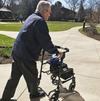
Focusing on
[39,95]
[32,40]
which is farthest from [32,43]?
[39,95]

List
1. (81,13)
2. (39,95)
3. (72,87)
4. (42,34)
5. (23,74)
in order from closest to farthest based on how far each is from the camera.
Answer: (42,34)
(23,74)
(39,95)
(72,87)
(81,13)

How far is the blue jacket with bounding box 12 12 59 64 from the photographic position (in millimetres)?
1787

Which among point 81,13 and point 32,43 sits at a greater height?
point 81,13

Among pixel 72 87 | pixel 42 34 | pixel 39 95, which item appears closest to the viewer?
pixel 42 34

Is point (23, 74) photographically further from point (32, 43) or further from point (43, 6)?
point (43, 6)

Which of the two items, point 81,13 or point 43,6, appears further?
point 81,13

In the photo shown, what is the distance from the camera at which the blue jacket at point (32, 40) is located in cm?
179

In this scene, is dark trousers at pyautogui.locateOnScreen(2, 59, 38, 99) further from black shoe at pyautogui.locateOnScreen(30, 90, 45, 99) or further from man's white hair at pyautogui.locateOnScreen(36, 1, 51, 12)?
man's white hair at pyautogui.locateOnScreen(36, 1, 51, 12)

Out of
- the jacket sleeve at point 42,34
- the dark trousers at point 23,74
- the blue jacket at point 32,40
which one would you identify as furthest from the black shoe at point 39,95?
the jacket sleeve at point 42,34

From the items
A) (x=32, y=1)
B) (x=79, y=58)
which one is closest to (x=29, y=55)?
A: (x=79, y=58)

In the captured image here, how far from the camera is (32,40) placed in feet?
6.08

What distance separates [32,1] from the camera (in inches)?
2251

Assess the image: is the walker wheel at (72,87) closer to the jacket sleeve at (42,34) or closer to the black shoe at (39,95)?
the black shoe at (39,95)

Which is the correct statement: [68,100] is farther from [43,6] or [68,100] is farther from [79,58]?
[79,58]
